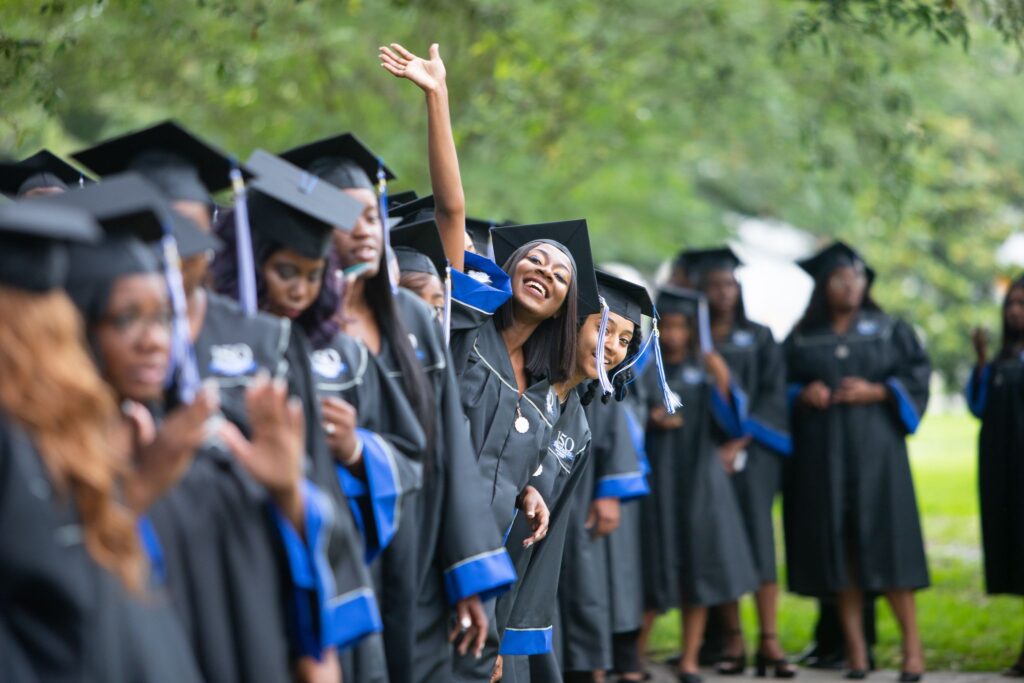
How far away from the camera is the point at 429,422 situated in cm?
456

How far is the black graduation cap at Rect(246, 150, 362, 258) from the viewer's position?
13.2 ft

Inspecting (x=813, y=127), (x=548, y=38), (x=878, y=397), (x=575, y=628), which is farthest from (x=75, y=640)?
(x=813, y=127)

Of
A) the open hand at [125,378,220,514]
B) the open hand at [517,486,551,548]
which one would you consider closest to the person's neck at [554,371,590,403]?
the open hand at [517,486,551,548]

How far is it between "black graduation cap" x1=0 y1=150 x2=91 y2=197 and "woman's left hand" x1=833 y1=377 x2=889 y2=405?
17.5 ft

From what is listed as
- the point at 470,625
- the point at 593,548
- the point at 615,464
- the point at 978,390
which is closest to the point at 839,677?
the point at 593,548

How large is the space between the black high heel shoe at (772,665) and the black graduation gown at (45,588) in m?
6.99

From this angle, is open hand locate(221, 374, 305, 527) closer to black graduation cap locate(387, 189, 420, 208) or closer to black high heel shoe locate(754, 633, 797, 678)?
black graduation cap locate(387, 189, 420, 208)

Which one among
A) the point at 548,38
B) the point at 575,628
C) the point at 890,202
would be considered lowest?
the point at 575,628

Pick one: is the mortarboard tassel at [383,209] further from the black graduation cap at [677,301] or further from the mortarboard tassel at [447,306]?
the black graduation cap at [677,301]

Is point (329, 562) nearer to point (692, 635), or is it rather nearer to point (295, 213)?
point (295, 213)

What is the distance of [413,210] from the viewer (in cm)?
623

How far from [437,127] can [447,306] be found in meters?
0.64

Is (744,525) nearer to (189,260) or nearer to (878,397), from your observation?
(878,397)

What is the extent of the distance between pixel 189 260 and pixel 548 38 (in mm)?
8698
